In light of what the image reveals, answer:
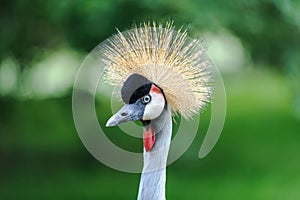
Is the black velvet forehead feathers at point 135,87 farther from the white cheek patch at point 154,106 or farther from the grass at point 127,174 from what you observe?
the grass at point 127,174

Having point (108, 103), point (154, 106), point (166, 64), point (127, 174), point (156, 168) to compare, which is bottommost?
point (156, 168)

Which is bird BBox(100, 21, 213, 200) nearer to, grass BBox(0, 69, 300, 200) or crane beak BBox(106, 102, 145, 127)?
crane beak BBox(106, 102, 145, 127)

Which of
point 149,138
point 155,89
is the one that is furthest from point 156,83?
point 149,138

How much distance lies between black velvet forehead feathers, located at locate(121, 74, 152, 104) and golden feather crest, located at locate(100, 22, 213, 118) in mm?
30

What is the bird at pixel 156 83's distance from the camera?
2244 millimetres

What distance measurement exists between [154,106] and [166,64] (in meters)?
0.14

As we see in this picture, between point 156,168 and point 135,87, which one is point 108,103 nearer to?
point 156,168

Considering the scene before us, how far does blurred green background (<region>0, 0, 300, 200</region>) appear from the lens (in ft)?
15.9

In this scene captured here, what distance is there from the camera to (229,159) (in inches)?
284

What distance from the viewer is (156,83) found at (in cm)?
225

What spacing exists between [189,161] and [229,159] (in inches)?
25.4

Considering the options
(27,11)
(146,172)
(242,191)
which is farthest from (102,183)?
(146,172)

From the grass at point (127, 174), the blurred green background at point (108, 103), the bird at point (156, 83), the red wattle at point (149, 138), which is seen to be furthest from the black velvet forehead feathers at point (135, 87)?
the grass at point (127, 174)

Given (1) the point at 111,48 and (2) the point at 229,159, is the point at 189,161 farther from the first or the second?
(1) the point at 111,48
